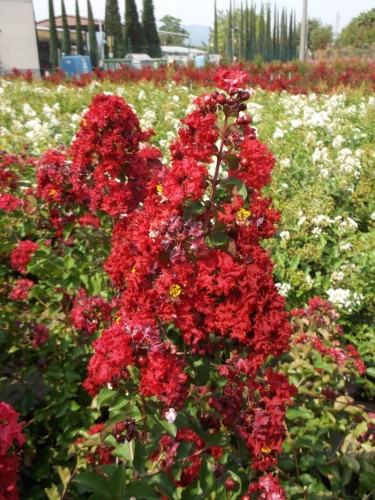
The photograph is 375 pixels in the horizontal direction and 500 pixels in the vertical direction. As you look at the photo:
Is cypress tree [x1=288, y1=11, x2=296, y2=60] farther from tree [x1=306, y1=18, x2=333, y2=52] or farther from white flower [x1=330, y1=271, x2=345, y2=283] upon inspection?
white flower [x1=330, y1=271, x2=345, y2=283]

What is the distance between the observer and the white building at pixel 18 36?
28719mm

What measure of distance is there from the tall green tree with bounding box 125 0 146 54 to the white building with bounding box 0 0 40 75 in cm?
1296

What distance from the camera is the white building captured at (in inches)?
1131

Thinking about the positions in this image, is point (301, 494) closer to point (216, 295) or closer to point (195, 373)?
point (195, 373)

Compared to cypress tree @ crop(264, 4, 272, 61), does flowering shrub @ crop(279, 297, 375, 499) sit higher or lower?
lower

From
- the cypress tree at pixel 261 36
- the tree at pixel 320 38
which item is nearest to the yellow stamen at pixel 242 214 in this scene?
the cypress tree at pixel 261 36

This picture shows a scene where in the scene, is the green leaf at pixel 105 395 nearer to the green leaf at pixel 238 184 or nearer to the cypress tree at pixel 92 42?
the green leaf at pixel 238 184

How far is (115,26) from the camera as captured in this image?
1783 inches

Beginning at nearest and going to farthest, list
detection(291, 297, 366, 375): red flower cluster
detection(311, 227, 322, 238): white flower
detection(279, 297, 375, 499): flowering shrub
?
detection(279, 297, 375, 499): flowering shrub < detection(291, 297, 366, 375): red flower cluster < detection(311, 227, 322, 238): white flower

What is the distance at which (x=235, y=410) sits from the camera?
142 cm

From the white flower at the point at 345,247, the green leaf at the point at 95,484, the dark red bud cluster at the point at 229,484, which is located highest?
the green leaf at the point at 95,484

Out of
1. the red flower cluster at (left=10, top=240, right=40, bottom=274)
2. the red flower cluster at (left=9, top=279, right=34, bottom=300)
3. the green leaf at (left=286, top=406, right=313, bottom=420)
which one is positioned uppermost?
the red flower cluster at (left=10, top=240, right=40, bottom=274)

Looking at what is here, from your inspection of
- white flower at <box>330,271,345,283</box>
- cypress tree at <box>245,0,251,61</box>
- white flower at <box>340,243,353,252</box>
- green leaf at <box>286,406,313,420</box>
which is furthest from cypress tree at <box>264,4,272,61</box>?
green leaf at <box>286,406,313,420</box>

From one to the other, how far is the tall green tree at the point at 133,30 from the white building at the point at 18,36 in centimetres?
1296
